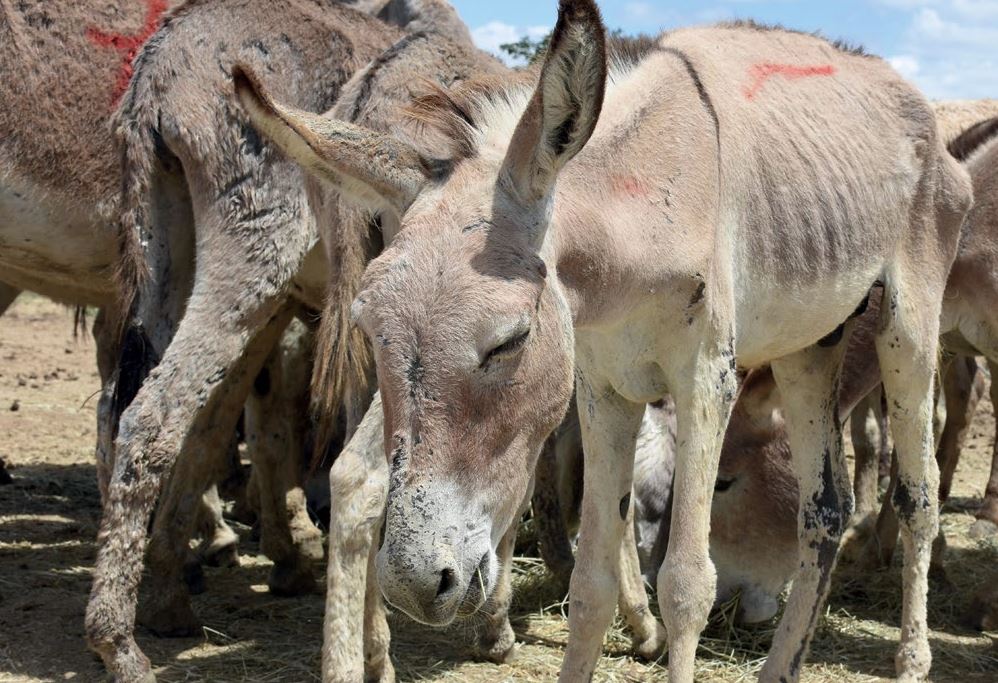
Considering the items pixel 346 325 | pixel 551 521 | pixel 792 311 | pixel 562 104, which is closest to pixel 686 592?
pixel 792 311

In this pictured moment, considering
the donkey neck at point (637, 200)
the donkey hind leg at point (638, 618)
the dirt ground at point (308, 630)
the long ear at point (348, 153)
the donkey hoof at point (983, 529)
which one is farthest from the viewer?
the donkey hoof at point (983, 529)

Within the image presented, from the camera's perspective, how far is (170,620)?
16.6ft

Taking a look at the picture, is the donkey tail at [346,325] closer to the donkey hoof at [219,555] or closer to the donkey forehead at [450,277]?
the donkey forehead at [450,277]

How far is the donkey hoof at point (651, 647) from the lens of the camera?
16.4ft

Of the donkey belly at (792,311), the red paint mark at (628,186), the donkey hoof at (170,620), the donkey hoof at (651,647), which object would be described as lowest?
the donkey hoof at (170,620)

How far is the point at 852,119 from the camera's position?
13.9 feet

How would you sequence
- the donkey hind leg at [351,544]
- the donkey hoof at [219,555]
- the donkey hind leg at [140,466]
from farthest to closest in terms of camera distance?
the donkey hoof at [219,555] → the donkey hind leg at [140,466] → the donkey hind leg at [351,544]

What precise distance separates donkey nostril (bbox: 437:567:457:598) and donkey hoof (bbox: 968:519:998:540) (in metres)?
5.46

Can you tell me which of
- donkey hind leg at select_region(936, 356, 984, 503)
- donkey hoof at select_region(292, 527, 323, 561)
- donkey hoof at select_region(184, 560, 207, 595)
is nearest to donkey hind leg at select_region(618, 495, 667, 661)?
donkey hoof at select_region(292, 527, 323, 561)

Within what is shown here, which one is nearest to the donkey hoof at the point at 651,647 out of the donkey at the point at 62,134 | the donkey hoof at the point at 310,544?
the donkey hoof at the point at 310,544

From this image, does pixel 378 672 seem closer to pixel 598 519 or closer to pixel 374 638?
pixel 374 638

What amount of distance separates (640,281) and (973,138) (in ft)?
11.4

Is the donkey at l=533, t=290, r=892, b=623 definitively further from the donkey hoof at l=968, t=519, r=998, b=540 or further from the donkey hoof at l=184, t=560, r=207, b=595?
the donkey hoof at l=968, t=519, r=998, b=540

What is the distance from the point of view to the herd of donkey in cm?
276
